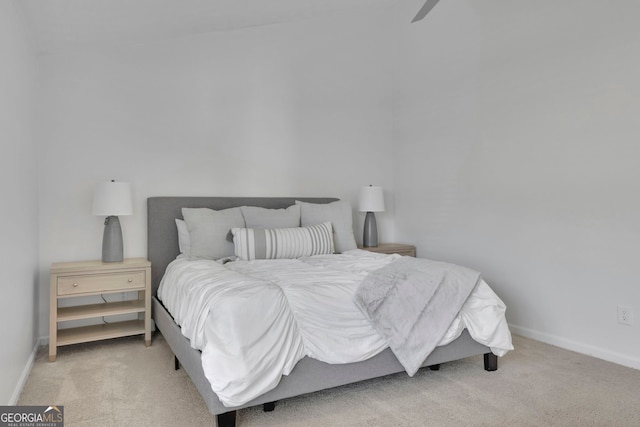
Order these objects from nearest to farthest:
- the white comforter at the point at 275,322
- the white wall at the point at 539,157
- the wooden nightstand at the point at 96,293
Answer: the white comforter at the point at 275,322, the white wall at the point at 539,157, the wooden nightstand at the point at 96,293

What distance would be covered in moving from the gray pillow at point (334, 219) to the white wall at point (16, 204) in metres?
2.06

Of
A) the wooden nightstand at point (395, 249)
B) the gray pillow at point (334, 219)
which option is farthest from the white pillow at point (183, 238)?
the wooden nightstand at point (395, 249)

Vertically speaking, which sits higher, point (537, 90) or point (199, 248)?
point (537, 90)

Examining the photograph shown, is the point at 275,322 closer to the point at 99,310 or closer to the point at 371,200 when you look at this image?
the point at 99,310

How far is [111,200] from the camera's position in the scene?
3098 millimetres

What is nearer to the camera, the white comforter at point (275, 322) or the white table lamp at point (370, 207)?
the white comforter at point (275, 322)

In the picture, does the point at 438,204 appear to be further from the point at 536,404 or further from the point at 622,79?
the point at 536,404

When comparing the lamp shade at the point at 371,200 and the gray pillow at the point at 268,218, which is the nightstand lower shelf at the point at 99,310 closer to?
the gray pillow at the point at 268,218

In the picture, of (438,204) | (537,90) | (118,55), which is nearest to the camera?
(537,90)

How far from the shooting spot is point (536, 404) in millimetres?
2109

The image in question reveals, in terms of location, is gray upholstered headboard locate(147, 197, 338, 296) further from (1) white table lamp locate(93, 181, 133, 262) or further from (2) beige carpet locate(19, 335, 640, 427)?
(2) beige carpet locate(19, 335, 640, 427)

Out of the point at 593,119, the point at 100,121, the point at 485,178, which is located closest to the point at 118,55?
the point at 100,121

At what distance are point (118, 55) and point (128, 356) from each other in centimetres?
238

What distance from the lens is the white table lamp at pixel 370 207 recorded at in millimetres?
4211
